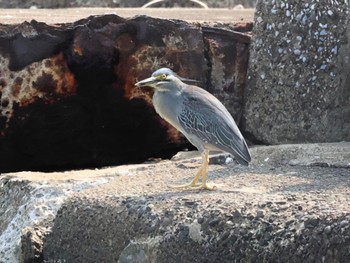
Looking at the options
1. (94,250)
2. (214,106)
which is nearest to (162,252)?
(94,250)

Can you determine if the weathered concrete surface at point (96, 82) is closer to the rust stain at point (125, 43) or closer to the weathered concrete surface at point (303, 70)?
the rust stain at point (125, 43)

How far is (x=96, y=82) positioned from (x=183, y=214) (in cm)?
167

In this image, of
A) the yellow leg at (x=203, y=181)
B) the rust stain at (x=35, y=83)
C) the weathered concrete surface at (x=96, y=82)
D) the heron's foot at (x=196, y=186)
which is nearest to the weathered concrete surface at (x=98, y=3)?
the weathered concrete surface at (x=96, y=82)

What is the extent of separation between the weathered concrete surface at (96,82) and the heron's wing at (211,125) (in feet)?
3.26

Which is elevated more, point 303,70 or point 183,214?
point 303,70

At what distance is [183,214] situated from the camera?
361 centimetres

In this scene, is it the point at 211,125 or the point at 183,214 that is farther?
the point at 211,125

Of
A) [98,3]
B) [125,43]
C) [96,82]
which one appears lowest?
[98,3]

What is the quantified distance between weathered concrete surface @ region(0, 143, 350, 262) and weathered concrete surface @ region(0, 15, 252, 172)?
0.57m

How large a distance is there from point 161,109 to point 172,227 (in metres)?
0.80

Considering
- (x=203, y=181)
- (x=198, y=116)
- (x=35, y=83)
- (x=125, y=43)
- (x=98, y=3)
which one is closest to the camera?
(x=203, y=181)

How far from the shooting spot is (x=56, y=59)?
16.6 feet

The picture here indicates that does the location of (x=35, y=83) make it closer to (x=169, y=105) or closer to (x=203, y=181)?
(x=169, y=105)

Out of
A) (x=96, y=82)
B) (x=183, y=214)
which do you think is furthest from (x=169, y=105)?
(x=96, y=82)
